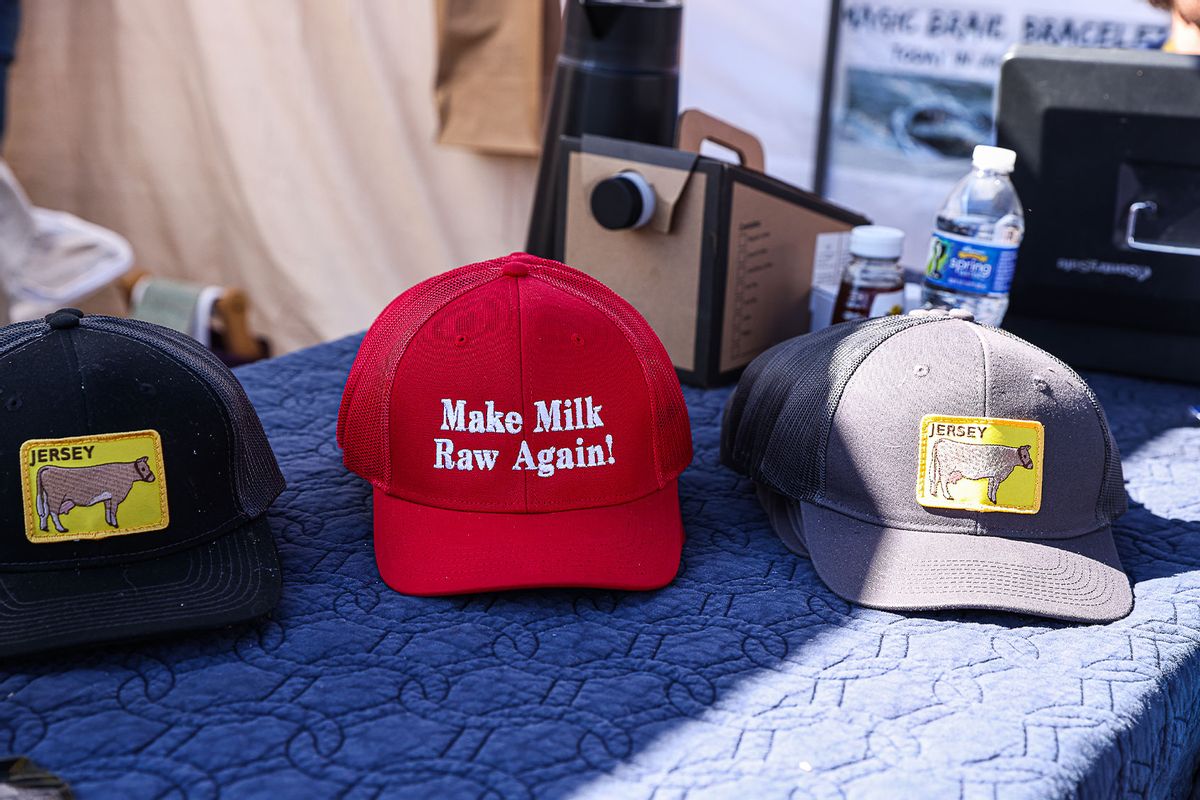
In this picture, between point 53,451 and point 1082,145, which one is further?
point 1082,145

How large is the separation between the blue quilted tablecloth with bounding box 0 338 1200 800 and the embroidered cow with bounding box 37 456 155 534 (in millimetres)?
93

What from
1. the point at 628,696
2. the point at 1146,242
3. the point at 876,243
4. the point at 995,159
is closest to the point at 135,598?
the point at 628,696

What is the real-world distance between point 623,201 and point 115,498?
24.7 inches

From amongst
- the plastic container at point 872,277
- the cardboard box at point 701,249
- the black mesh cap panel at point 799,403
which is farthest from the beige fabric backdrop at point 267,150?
the black mesh cap panel at point 799,403

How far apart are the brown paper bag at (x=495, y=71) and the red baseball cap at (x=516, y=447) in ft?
3.99

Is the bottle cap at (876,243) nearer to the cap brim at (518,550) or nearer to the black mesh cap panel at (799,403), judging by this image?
the black mesh cap panel at (799,403)

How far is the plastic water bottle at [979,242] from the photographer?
112 cm

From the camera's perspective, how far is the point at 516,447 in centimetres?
80

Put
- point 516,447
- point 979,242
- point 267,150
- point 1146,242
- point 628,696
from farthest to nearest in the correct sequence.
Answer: point 267,150, point 1146,242, point 979,242, point 516,447, point 628,696

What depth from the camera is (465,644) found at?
75cm

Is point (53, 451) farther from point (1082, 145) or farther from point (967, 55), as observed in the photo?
point (967, 55)

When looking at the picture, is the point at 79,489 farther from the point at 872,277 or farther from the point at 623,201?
the point at 872,277

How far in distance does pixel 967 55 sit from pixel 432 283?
124 cm

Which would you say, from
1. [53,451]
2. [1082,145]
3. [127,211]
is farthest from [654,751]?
[127,211]
